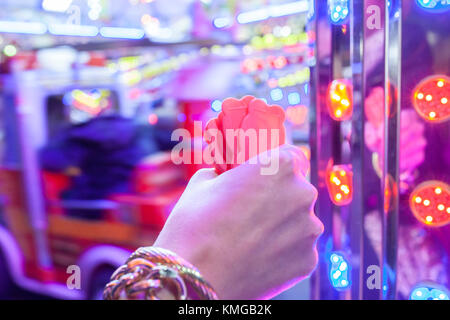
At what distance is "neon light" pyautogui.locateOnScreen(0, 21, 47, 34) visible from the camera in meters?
1.74

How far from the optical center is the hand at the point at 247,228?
0.54 metres

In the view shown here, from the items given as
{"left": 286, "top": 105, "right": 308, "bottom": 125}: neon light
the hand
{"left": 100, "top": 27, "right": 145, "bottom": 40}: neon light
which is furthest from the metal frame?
{"left": 100, "top": 27, "right": 145, "bottom": 40}: neon light

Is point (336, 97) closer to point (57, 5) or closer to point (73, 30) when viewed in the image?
point (73, 30)

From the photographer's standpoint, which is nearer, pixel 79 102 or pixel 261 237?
pixel 261 237

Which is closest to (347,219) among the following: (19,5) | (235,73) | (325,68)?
(325,68)

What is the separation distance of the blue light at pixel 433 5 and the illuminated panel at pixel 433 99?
12 centimetres

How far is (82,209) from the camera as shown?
80.1 inches

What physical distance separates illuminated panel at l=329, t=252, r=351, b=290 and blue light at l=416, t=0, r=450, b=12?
490 millimetres

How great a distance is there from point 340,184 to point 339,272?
184 millimetres

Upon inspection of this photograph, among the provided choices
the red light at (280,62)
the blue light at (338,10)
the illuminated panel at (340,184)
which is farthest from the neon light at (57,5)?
the red light at (280,62)

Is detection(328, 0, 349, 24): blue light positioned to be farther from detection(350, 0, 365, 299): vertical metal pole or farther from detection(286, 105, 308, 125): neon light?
detection(286, 105, 308, 125): neon light

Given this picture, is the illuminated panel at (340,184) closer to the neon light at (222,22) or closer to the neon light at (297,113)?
the neon light at (297,113)
